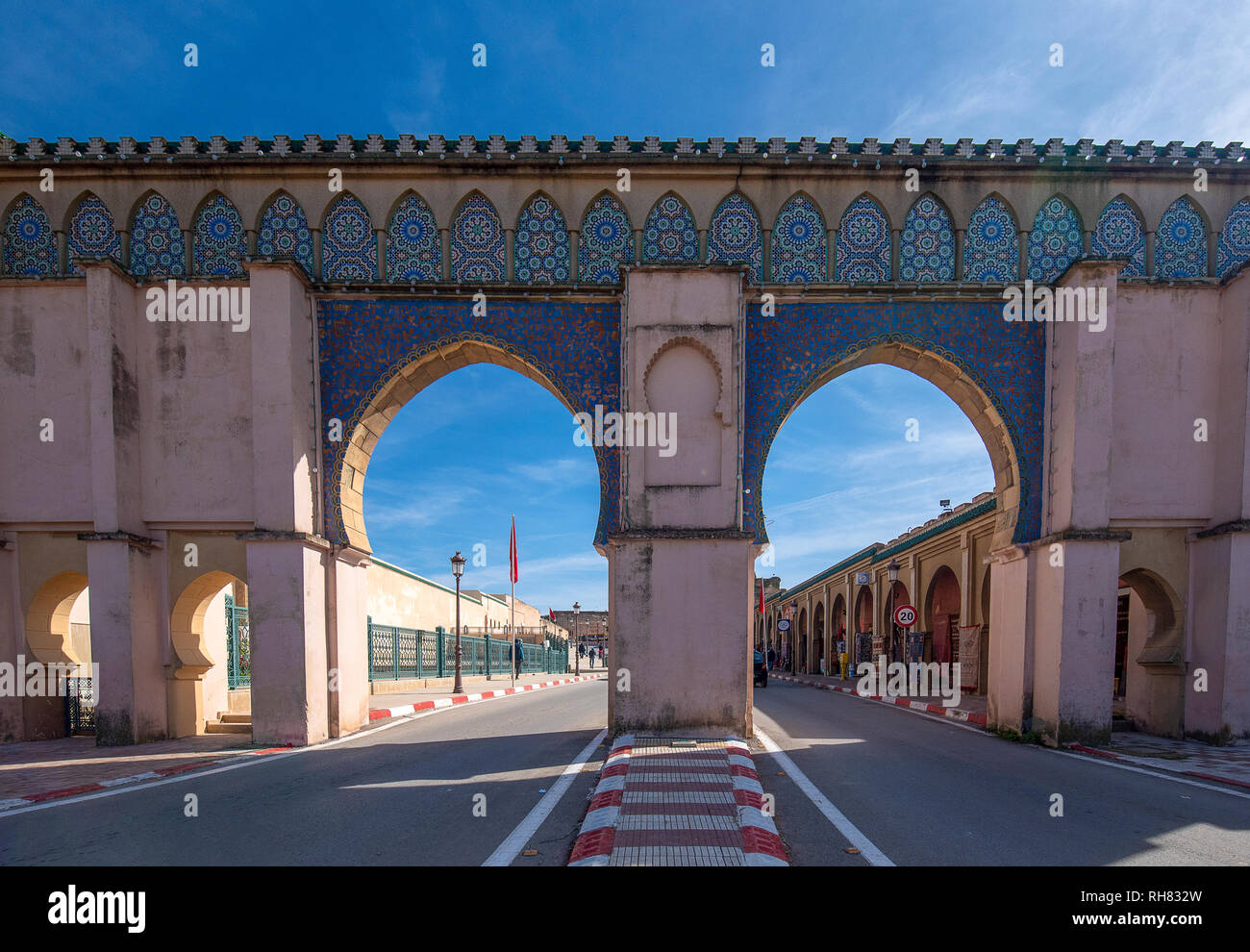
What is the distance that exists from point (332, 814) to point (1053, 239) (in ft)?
34.6

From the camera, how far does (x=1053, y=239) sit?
8836mm

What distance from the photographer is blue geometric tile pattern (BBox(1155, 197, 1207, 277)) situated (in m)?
8.84

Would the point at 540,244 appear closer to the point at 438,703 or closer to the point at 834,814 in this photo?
the point at 834,814

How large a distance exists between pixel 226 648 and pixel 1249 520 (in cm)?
1461

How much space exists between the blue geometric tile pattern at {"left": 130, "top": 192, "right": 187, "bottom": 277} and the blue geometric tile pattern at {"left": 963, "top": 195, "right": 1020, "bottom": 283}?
10.6 m

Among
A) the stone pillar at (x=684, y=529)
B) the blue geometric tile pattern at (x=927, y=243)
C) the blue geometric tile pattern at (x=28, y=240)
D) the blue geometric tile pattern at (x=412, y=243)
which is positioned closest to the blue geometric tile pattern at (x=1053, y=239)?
the blue geometric tile pattern at (x=927, y=243)

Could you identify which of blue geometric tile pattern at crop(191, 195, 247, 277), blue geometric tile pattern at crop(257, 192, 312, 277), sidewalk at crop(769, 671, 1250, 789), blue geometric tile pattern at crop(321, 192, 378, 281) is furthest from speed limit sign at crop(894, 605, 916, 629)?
blue geometric tile pattern at crop(191, 195, 247, 277)

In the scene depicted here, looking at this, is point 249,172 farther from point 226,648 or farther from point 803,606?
point 803,606

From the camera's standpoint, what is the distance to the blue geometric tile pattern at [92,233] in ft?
29.0

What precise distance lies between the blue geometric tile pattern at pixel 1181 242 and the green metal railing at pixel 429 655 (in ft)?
49.5

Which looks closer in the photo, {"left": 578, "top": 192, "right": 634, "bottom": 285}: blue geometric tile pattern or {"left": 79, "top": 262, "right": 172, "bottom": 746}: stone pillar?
{"left": 79, "top": 262, "right": 172, "bottom": 746}: stone pillar

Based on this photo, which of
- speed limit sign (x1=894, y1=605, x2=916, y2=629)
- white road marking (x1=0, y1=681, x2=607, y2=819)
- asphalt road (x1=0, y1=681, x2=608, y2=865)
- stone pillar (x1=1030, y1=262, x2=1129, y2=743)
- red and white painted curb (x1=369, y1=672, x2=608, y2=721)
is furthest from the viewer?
speed limit sign (x1=894, y1=605, x2=916, y2=629)

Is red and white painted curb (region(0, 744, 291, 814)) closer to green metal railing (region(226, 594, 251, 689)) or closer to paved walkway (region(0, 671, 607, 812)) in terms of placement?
paved walkway (region(0, 671, 607, 812))

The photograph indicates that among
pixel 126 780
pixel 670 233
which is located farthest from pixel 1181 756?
pixel 126 780
